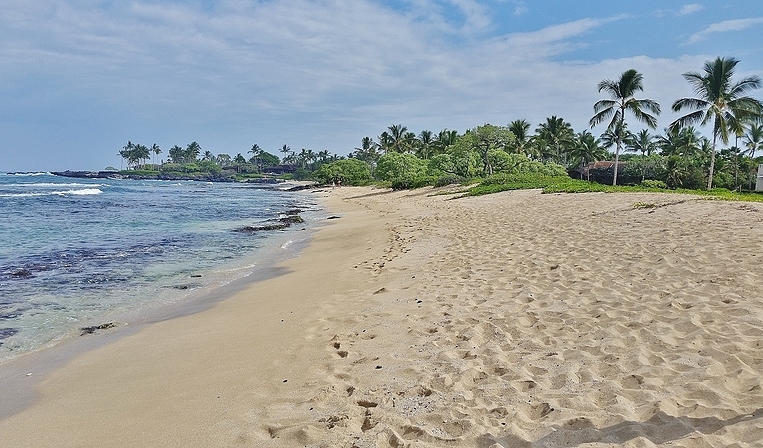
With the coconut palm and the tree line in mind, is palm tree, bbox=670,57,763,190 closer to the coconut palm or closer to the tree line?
the tree line

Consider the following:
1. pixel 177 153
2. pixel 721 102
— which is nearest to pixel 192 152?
pixel 177 153

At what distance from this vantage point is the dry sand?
134 inches

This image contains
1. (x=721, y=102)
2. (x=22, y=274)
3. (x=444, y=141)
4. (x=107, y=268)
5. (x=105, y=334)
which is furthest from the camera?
(x=444, y=141)

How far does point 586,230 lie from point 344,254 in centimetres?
607

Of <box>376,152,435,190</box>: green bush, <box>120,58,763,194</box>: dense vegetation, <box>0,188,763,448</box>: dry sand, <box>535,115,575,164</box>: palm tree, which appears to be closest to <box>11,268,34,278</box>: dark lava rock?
<box>0,188,763,448</box>: dry sand

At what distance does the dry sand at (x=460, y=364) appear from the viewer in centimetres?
341

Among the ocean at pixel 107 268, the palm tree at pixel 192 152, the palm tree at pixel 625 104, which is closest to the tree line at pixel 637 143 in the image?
the palm tree at pixel 625 104

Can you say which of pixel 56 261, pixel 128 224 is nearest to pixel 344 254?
pixel 56 261

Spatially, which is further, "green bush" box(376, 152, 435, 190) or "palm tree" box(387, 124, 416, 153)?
"palm tree" box(387, 124, 416, 153)

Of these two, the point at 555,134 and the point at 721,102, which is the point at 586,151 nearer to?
the point at 555,134

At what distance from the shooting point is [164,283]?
34.2 feet

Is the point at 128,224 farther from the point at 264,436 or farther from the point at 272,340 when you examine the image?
the point at 264,436

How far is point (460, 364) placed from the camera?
14.7ft

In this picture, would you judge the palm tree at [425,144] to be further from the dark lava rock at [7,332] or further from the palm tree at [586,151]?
the dark lava rock at [7,332]
